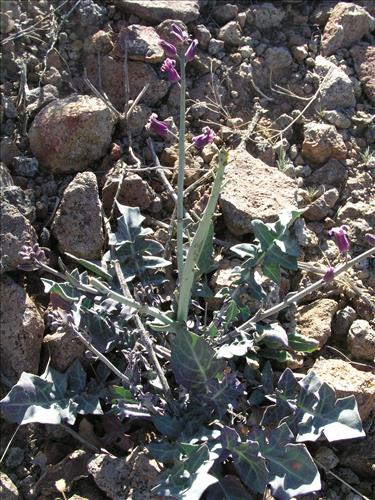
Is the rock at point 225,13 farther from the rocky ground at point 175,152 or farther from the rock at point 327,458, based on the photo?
the rock at point 327,458

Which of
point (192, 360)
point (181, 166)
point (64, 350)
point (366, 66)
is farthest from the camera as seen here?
point (366, 66)

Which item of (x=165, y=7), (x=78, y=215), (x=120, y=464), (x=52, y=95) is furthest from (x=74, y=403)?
(x=165, y=7)

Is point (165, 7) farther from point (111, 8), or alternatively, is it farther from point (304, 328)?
point (304, 328)

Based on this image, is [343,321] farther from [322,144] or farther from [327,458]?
[322,144]

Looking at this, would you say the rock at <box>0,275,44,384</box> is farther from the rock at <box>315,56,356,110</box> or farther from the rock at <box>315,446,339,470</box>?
the rock at <box>315,56,356,110</box>

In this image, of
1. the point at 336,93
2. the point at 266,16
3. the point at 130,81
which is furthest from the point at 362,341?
the point at 266,16

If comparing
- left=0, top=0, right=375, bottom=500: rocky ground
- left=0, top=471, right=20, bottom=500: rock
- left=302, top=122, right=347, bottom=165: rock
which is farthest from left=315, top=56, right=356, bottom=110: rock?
left=0, top=471, right=20, bottom=500: rock

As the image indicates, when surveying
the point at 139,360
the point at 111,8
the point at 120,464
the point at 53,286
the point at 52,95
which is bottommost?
the point at 120,464
